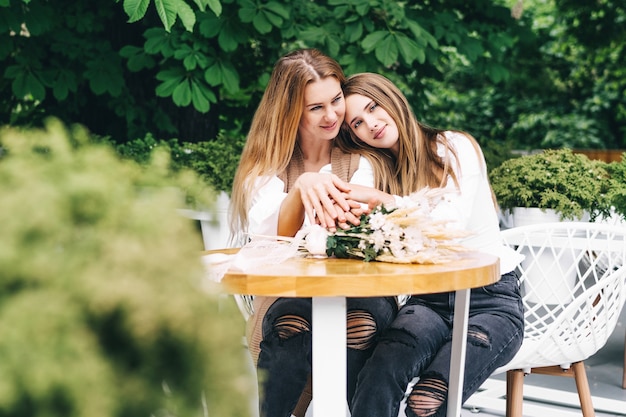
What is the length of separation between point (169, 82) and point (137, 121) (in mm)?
1266

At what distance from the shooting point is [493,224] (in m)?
2.70

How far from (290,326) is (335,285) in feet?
→ 2.14

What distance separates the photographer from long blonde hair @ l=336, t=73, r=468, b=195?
9.18ft

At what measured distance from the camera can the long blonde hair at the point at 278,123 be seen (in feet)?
9.44

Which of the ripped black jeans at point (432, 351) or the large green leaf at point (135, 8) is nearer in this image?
the ripped black jeans at point (432, 351)

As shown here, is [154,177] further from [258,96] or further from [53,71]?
[258,96]

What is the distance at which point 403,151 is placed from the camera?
2.86 m

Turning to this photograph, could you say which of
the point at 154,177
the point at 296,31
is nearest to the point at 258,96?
the point at 296,31

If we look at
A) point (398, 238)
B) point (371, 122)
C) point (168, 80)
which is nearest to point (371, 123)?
Result: point (371, 122)

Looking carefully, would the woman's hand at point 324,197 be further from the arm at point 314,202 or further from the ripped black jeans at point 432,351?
the ripped black jeans at point 432,351

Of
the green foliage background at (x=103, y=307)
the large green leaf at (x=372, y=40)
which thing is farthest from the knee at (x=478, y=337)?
the large green leaf at (x=372, y=40)

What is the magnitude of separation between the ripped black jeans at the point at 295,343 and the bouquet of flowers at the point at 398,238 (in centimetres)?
31

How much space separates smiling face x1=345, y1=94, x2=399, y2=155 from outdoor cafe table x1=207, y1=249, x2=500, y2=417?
780 mm

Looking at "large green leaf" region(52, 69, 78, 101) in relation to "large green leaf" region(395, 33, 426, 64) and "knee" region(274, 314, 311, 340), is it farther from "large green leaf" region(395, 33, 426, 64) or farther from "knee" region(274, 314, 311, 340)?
"knee" region(274, 314, 311, 340)
